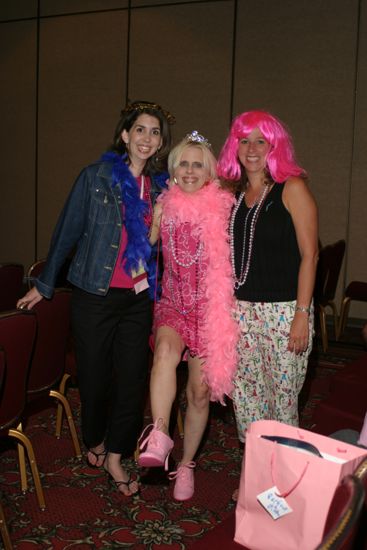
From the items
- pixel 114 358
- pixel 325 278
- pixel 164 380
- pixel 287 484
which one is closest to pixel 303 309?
pixel 164 380

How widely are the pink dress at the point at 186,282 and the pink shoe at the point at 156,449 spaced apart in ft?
1.11

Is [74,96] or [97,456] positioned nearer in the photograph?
[97,456]

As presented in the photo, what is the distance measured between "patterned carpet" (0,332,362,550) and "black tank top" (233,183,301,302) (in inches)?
35.7

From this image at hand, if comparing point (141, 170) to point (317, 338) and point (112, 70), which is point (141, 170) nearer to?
point (317, 338)

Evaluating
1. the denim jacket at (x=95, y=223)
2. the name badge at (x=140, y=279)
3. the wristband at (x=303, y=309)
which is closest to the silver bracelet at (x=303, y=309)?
the wristband at (x=303, y=309)

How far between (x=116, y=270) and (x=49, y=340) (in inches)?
16.7

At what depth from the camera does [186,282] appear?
2445 mm

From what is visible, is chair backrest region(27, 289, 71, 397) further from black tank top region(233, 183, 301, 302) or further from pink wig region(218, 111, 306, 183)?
pink wig region(218, 111, 306, 183)

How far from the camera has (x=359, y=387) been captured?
2.67 meters

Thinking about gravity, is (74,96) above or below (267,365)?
above

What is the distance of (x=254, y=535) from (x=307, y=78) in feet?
16.8

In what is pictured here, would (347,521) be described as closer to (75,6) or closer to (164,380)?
(164,380)

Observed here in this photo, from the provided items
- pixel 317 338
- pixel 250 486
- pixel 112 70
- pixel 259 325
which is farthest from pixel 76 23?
pixel 250 486

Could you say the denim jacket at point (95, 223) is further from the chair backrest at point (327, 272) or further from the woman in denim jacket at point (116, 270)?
Answer: the chair backrest at point (327, 272)
